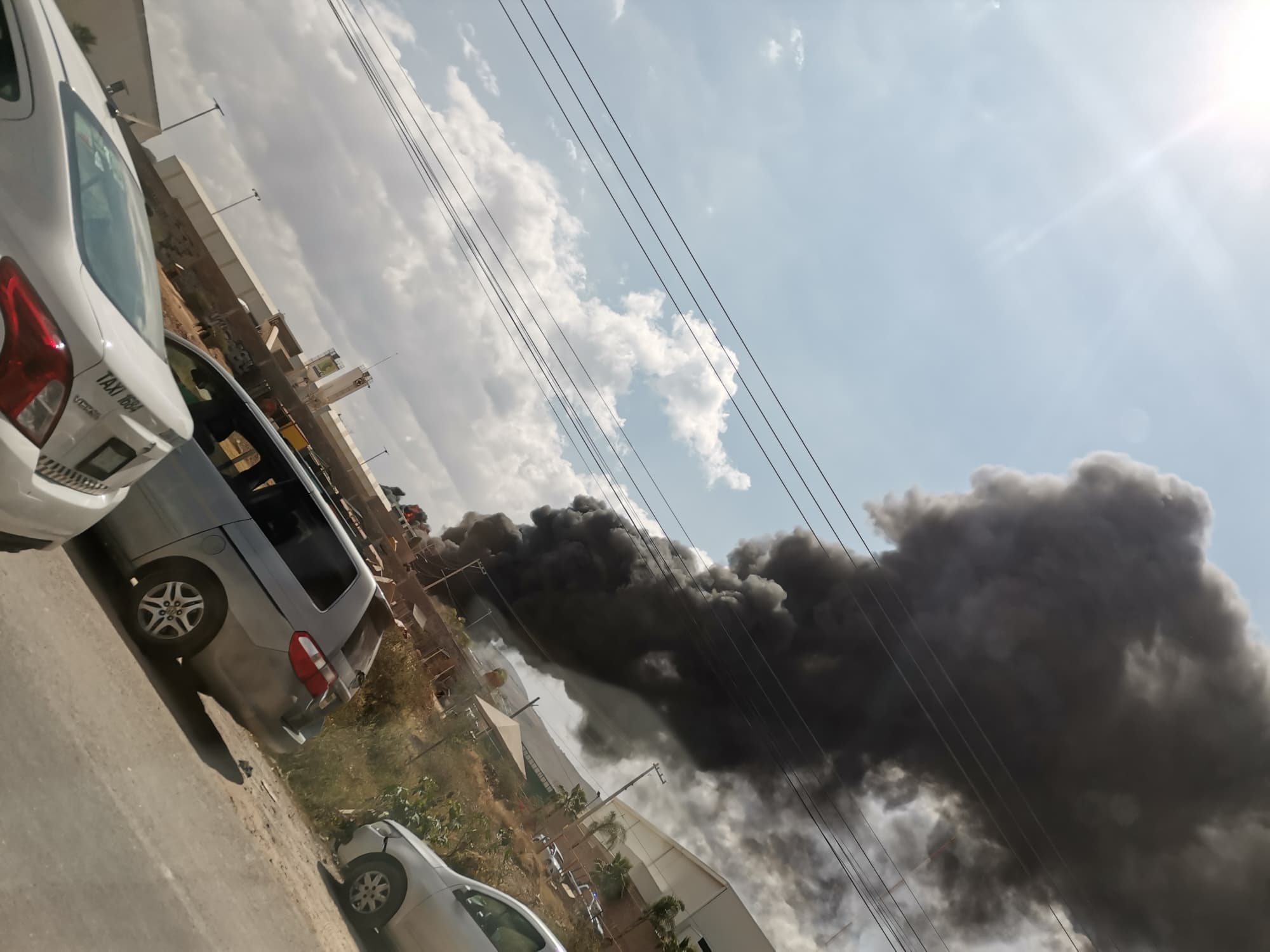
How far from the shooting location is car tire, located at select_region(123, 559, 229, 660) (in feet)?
14.1


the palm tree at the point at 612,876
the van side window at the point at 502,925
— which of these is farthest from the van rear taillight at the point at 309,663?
the palm tree at the point at 612,876

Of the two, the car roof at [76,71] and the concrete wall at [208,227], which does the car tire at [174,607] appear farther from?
the concrete wall at [208,227]

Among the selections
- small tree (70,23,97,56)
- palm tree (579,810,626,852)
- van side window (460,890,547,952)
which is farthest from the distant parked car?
palm tree (579,810,626,852)

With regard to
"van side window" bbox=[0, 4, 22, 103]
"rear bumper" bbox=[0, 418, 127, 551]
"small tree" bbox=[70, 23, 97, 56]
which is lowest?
"rear bumper" bbox=[0, 418, 127, 551]

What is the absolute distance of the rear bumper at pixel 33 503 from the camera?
93.4 inches

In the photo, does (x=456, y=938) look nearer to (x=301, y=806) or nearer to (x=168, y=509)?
(x=301, y=806)

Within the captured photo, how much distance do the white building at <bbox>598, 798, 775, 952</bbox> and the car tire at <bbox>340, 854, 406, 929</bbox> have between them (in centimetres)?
2147

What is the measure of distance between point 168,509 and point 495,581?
85.2 ft

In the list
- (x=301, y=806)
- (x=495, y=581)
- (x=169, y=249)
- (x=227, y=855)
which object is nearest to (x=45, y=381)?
(x=227, y=855)

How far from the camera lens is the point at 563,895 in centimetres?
1494

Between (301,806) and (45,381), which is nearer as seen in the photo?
(45,381)

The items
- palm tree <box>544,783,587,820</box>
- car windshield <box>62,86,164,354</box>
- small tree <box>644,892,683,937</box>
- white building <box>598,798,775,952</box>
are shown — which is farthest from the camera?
white building <box>598,798,775,952</box>

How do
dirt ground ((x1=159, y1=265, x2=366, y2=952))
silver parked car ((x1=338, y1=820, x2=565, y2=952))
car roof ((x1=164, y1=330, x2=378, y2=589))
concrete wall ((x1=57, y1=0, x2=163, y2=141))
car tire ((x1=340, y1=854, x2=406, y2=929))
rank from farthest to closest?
concrete wall ((x1=57, y1=0, x2=163, y2=141)), car tire ((x1=340, y1=854, x2=406, y2=929)), silver parked car ((x1=338, y1=820, x2=565, y2=952)), car roof ((x1=164, y1=330, x2=378, y2=589)), dirt ground ((x1=159, y1=265, x2=366, y2=952))

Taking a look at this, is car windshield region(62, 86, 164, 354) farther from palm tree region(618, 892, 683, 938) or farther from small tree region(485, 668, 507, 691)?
palm tree region(618, 892, 683, 938)
